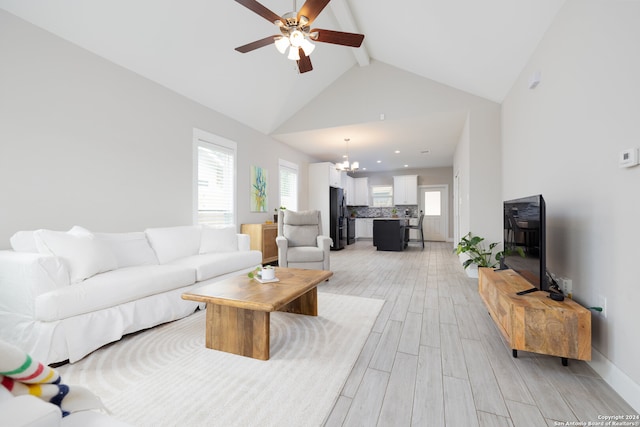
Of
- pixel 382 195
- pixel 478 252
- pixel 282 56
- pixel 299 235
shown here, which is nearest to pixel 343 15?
pixel 282 56

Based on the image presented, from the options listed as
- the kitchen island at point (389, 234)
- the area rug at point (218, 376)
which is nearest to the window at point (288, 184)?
the kitchen island at point (389, 234)

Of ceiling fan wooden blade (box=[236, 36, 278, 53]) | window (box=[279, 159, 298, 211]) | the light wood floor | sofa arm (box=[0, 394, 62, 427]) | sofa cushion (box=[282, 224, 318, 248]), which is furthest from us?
window (box=[279, 159, 298, 211])

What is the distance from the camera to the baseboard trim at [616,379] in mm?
1427

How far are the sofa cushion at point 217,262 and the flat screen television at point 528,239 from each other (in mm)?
2876

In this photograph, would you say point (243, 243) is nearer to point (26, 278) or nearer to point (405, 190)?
point (26, 278)

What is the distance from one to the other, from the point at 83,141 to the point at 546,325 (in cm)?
415

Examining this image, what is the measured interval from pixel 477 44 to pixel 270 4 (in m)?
2.50

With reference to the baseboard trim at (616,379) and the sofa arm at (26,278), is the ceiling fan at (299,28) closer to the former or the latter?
the sofa arm at (26,278)

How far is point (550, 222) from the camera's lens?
8.34 ft

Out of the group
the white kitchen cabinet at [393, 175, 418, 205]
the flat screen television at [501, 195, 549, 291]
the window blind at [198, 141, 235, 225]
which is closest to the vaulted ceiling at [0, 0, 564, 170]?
the window blind at [198, 141, 235, 225]

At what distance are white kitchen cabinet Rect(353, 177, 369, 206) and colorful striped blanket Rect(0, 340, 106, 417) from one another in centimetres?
983

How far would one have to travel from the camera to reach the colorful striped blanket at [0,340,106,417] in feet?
1.85

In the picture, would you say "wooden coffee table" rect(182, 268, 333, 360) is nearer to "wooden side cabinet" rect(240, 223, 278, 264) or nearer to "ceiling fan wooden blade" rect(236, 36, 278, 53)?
"ceiling fan wooden blade" rect(236, 36, 278, 53)

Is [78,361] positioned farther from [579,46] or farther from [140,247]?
[579,46]
